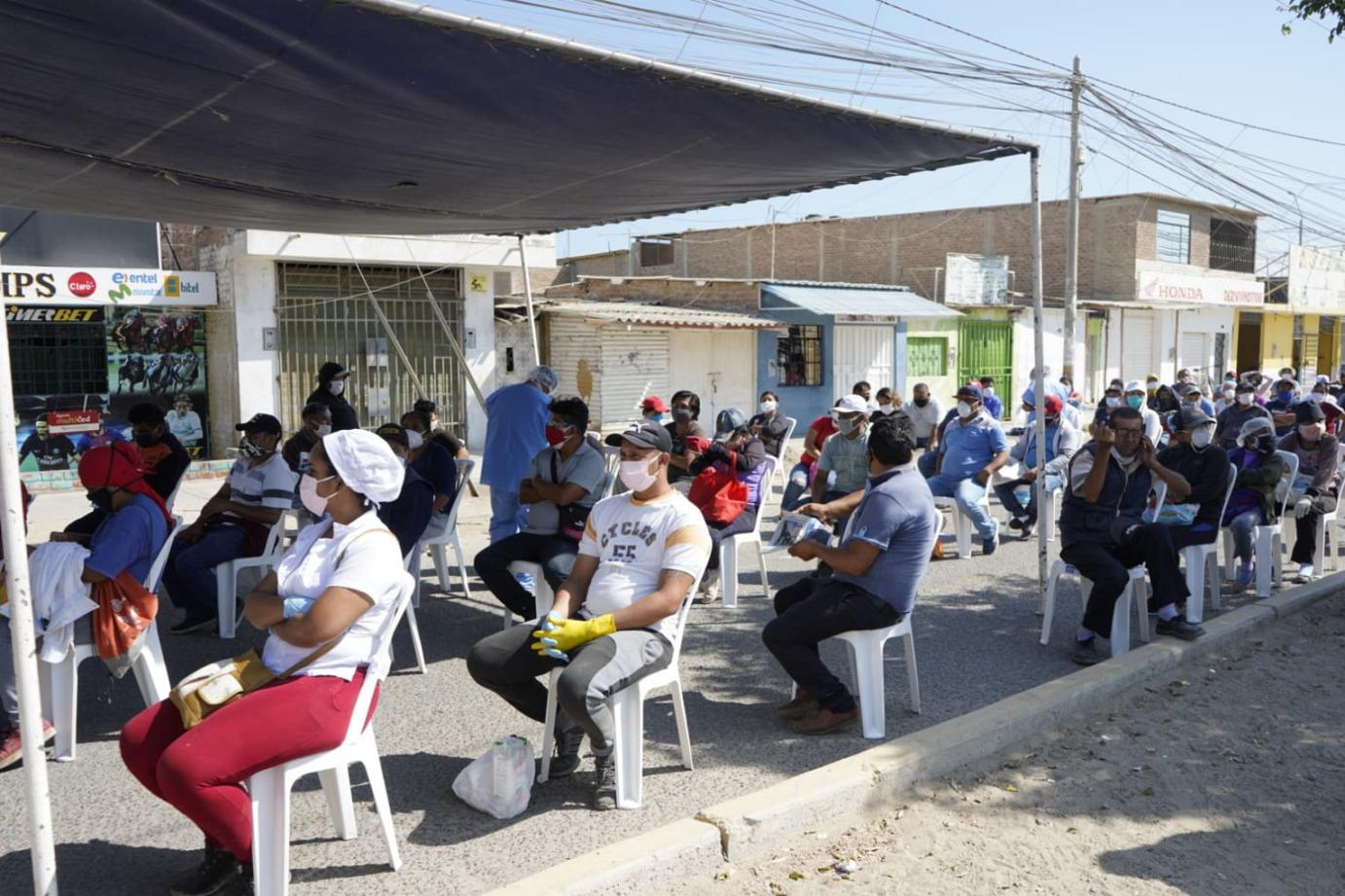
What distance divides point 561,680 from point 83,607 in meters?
2.07

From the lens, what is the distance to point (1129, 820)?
423cm

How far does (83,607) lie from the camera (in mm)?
4359

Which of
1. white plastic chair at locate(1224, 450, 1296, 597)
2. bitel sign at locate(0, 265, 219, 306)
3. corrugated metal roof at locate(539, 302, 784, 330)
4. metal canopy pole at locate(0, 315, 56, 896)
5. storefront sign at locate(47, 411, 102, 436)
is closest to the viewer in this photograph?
metal canopy pole at locate(0, 315, 56, 896)

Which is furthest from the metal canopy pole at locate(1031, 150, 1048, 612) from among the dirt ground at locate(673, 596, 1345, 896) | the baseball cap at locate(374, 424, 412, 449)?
the baseball cap at locate(374, 424, 412, 449)

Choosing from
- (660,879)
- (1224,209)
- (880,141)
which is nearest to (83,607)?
(660,879)

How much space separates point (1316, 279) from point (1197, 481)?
3821cm

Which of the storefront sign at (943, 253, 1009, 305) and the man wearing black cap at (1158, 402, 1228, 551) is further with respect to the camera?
→ the storefront sign at (943, 253, 1009, 305)

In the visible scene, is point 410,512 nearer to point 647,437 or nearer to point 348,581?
point 647,437

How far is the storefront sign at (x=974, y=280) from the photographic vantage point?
1009 inches

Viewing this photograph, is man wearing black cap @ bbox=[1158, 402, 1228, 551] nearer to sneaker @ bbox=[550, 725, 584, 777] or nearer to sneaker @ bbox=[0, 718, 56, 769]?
sneaker @ bbox=[550, 725, 584, 777]

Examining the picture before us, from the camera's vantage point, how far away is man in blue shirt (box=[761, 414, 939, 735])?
4.79 m

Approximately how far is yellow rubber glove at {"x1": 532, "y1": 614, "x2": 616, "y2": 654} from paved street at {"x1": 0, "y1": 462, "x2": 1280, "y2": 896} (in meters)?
0.62

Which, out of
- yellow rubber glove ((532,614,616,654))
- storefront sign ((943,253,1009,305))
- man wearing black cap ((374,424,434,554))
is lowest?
yellow rubber glove ((532,614,616,654))

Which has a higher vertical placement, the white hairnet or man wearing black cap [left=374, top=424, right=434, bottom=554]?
the white hairnet
